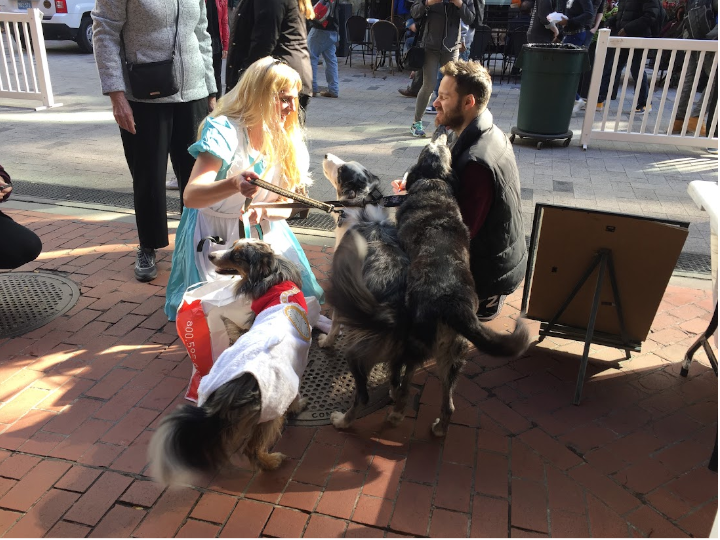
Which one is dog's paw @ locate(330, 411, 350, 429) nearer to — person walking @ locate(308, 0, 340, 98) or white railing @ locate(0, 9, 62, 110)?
person walking @ locate(308, 0, 340, 98)

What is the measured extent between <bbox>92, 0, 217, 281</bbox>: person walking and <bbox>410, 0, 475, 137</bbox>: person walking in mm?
4216

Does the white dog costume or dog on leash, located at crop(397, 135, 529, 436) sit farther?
dog on leash, located at crop(397, 135, 529, 436)

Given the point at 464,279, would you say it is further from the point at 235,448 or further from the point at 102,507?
the point at 102,507

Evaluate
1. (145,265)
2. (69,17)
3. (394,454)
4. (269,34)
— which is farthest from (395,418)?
(69,17)

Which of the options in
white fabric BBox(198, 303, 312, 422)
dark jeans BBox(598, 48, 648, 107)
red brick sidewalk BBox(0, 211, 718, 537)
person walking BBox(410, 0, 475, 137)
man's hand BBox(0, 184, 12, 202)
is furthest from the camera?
dark jeans BBox(598, 48, 648, 107)

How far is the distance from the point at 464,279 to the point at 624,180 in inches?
197

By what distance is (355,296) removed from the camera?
2.45 meters

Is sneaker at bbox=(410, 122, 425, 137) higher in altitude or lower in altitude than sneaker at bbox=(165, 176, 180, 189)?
higher

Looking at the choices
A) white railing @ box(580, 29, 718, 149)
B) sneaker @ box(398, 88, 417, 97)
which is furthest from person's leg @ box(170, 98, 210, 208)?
sneaker @ box(398, 88, 417, 97)

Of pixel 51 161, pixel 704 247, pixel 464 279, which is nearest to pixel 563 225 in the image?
pixel 464 279

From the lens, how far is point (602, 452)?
9.21 ft

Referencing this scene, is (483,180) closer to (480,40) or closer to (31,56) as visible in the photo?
(31,56)

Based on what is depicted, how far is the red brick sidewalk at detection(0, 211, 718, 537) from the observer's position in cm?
241

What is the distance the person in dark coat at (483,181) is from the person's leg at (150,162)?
74.5 inches
